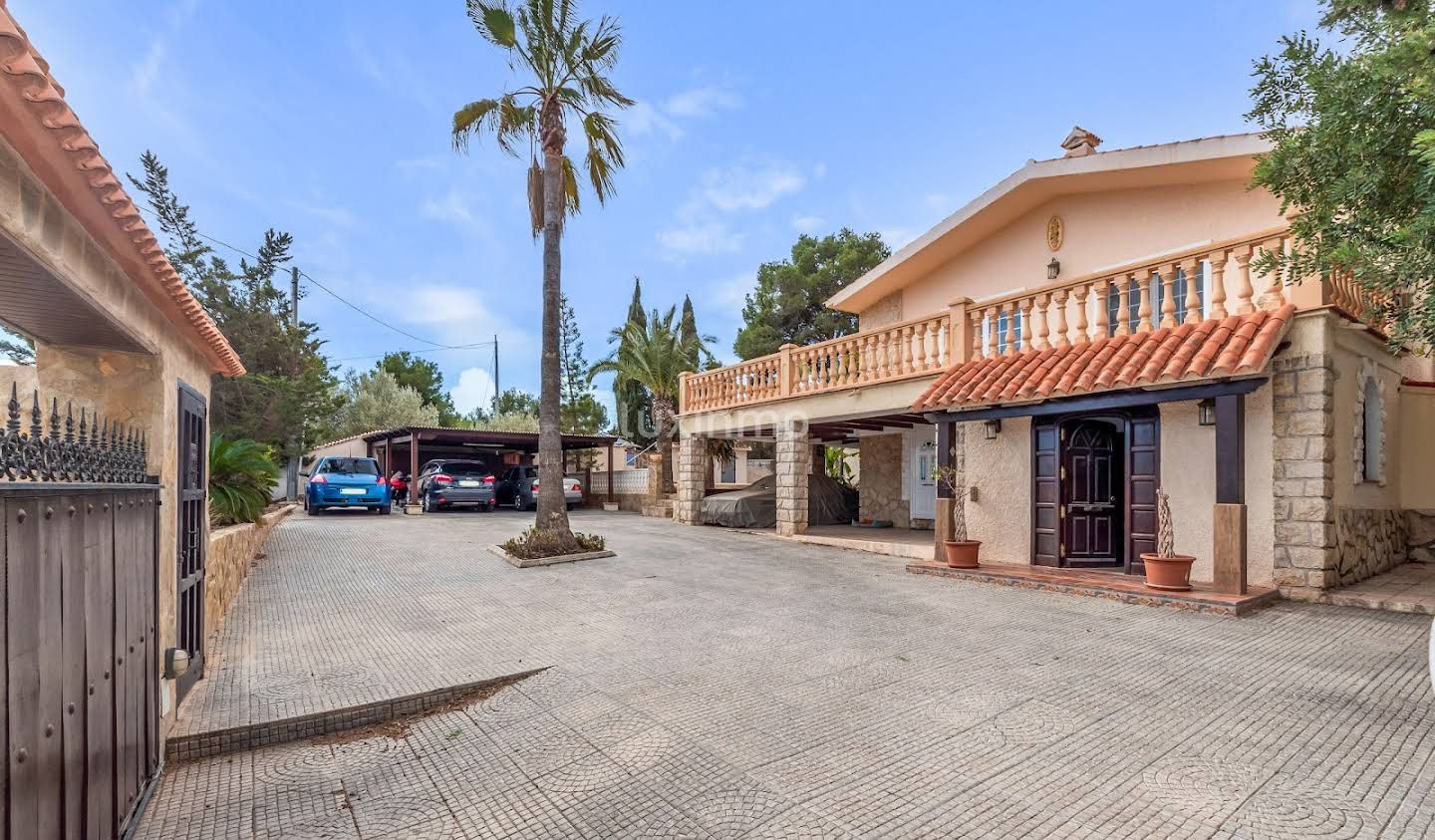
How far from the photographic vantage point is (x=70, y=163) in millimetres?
2223

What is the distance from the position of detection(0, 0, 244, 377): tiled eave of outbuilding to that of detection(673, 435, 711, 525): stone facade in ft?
39.9

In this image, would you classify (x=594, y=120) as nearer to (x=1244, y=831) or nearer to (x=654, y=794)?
(x=654, y=794)

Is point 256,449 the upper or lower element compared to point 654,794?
upper

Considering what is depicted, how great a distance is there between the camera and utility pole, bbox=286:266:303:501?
1720 cm

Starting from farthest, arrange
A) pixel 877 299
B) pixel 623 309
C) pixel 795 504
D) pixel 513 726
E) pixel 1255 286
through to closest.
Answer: pixel 623 309, pixel 877 299, pixel 795 504, pixel 1255 286, pixel 513 726

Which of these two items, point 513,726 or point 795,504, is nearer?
point 513,726

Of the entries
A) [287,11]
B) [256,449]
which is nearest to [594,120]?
[287,11]

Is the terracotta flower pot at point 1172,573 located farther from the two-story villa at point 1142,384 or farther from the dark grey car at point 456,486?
the dark grey car at point 456,486

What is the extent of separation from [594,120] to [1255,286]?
9721 mm

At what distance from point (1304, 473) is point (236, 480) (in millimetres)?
12520

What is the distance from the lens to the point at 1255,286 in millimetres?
7812

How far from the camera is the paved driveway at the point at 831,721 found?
279 cm

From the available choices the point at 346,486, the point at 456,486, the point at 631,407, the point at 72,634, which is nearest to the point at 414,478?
the point at 456,486

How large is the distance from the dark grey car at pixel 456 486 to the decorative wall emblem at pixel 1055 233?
602 inches
